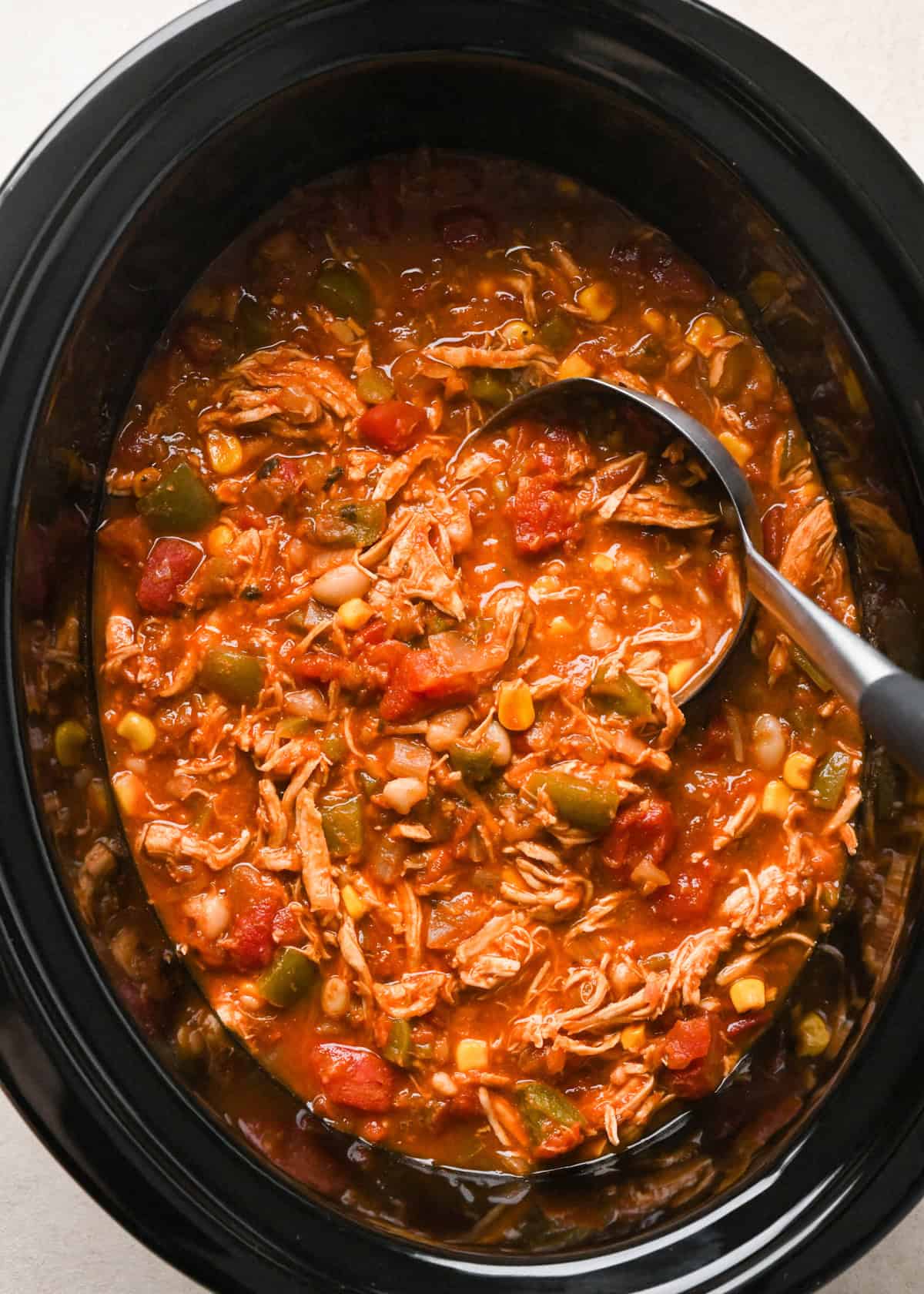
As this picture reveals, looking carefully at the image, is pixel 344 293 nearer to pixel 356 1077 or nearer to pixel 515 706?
pixel 515 706

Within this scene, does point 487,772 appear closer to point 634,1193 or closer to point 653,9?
point 634,1193

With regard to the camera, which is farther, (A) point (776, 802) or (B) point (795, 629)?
(A) point (776, 802)

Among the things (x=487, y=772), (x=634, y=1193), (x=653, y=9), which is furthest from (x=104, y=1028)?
(x=653, y=9)

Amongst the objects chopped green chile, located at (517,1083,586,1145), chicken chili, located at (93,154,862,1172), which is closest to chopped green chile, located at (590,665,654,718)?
chicken chili, located at (93,154,862,1172)

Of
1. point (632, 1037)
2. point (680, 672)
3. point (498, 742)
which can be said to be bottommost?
point (632, 1037)

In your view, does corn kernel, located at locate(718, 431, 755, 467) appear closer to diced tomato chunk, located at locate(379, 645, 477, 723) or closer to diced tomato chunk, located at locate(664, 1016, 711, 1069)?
diced tomato chunk, located at locate(379, 645, 477, 723)

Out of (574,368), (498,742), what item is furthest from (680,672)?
(574,368)

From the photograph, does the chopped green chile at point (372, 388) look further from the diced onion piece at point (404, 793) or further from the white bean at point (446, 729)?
the diced onion piece at point (404, 793)
